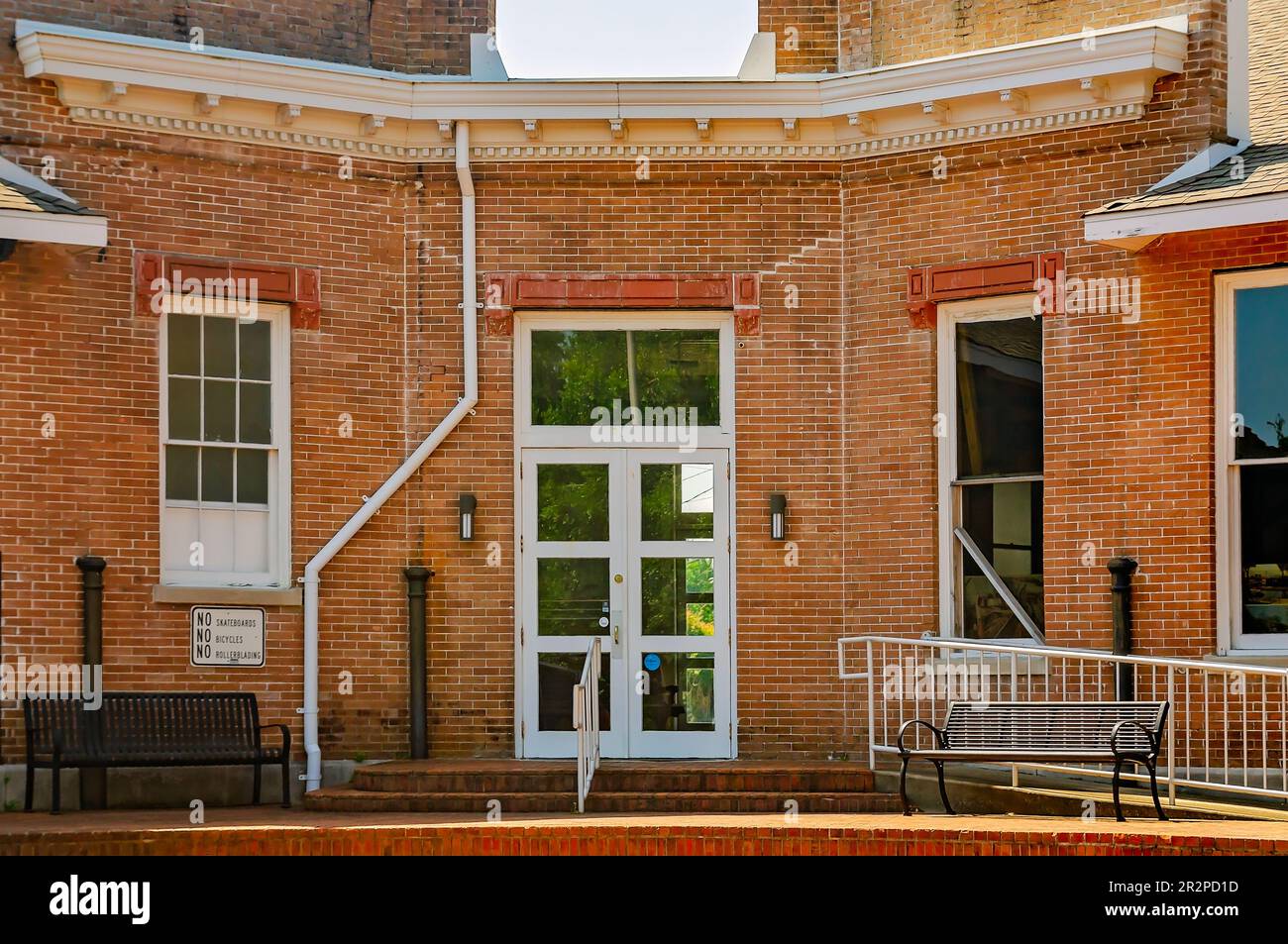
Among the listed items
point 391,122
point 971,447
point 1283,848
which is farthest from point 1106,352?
point 391,122

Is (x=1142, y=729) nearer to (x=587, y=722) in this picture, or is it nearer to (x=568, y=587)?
(x=587, y=722)

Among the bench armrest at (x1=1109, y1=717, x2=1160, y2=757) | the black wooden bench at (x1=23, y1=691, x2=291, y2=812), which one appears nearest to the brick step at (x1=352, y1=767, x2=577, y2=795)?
the black wooden bench at (x1=23, y1=691, x2=291, y2=812)

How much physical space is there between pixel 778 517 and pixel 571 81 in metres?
3.73

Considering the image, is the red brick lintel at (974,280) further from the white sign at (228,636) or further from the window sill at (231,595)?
the white sign at (228,636)

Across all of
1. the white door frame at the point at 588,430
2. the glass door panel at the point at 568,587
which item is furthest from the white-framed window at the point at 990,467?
the glass door panel at the point at 568,587

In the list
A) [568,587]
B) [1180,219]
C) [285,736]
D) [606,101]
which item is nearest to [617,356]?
[568,587]

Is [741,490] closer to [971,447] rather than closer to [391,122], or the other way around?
[971,447]

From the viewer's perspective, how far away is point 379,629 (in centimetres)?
1415

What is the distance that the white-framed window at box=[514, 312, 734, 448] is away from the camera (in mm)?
14414

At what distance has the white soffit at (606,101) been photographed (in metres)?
13.2

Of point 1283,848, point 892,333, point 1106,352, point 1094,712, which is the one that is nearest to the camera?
point 1283,848

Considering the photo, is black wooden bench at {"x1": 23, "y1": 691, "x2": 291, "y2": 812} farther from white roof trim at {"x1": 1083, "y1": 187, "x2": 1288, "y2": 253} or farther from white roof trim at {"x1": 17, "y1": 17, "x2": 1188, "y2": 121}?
white roof trim at {"x1": 1083, "y1": 187, "x2": 1288, "y2": 253}

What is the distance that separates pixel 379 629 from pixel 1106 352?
5.87m

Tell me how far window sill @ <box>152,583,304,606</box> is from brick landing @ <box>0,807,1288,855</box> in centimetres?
242
